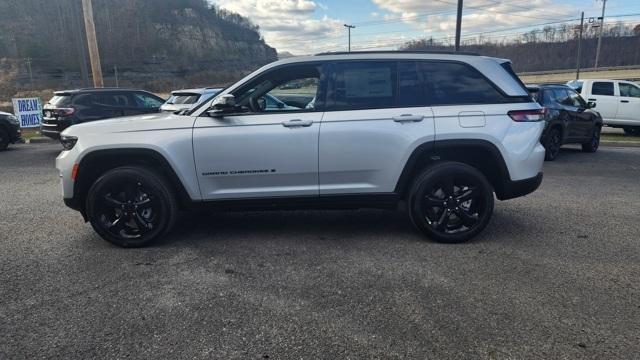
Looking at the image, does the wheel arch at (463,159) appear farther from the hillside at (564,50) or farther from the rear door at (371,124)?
the hillside at (564,50)

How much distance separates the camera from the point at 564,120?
10016 mm

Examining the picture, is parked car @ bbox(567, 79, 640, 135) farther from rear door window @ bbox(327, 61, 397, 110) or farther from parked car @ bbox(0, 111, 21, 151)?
parked car @ bbox(0, 111, 21, 151)

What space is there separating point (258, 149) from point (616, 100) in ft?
47.6

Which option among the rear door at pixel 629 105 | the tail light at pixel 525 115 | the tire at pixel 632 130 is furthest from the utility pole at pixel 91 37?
the tire at pixel 632 130

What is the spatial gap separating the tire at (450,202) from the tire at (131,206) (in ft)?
8.06

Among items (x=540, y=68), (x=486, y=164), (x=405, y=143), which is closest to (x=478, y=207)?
(x=486, y=164)

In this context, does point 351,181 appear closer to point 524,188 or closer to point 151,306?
point 524,188

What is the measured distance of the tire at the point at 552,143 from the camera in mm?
9797

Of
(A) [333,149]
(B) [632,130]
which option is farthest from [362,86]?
(B) [632,130]

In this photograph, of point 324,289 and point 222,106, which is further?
point 222,106

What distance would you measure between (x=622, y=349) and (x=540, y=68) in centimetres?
11359

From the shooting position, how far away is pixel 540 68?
102 metres

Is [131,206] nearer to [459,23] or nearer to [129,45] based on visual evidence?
[459,23]

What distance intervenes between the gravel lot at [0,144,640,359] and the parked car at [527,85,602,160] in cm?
451
